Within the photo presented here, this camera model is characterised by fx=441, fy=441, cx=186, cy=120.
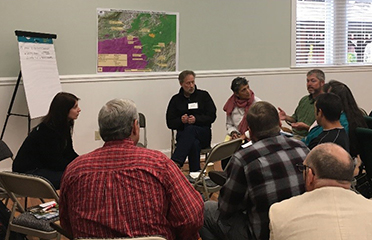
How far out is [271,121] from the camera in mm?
2564

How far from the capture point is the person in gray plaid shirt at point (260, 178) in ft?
7.78

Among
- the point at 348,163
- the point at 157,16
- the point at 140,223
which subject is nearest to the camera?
the point at 348,163

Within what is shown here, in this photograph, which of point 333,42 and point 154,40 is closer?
point 154,40

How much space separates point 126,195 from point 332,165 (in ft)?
2.96

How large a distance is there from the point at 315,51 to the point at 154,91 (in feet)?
9.95

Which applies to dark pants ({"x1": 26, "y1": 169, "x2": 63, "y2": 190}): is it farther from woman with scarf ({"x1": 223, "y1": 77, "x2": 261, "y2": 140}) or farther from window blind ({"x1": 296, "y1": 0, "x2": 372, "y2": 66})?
window blind ({"x1": 296, "y1": 0, "x2": 372, "y2": 66})

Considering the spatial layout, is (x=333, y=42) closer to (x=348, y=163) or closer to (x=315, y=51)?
(x=315, y=51)

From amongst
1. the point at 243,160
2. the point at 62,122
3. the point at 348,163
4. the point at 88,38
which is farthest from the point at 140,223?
the point at 88,38

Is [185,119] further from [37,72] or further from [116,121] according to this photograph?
[116,121]

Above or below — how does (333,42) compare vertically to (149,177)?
above

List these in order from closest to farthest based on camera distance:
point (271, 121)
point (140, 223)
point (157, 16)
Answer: point (140, 223), point (271, 121), point (157, 16)

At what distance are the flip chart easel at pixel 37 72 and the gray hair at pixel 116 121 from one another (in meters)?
3.14

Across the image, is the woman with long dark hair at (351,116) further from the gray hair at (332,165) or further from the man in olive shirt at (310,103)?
the gray hair at (332,165)

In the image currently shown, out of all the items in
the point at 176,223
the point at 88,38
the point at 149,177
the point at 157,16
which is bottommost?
the point at 176,223
